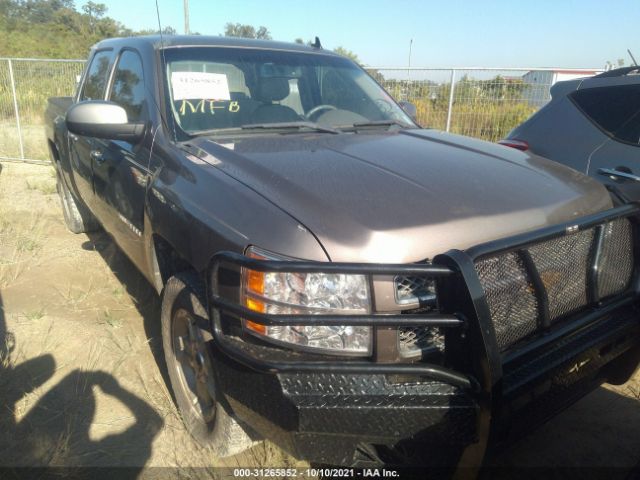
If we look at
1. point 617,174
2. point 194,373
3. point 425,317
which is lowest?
point 194,373

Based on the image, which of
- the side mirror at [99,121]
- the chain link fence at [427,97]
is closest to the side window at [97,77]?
the side mirror at [99,121]

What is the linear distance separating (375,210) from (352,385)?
0.60m

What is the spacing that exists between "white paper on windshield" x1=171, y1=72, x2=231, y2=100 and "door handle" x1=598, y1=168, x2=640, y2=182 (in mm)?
2300

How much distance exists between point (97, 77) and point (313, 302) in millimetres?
3415

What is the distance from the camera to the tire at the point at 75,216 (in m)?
5.29

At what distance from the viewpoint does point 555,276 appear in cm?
194

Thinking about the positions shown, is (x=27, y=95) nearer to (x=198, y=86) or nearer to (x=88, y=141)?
(x=88, y=141)

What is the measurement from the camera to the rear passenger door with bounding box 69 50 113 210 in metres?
3.84

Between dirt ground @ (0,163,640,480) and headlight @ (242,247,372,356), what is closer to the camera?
headlight @ (242,247,372,356)

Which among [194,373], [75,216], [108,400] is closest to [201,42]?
[194,373]

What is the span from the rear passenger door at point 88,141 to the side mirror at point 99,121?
0.98 metres

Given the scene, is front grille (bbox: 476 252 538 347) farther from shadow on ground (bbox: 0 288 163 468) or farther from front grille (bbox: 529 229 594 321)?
shadow on ground (bbox: 0 288 163 468)

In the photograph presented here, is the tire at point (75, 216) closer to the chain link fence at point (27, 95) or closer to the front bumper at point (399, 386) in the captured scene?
the front bumper at point (399, 386)

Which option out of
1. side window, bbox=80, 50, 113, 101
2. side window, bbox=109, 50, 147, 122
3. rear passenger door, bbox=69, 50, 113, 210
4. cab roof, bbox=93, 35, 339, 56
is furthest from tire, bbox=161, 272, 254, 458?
side window, bbox=80, 50, 113, 101
